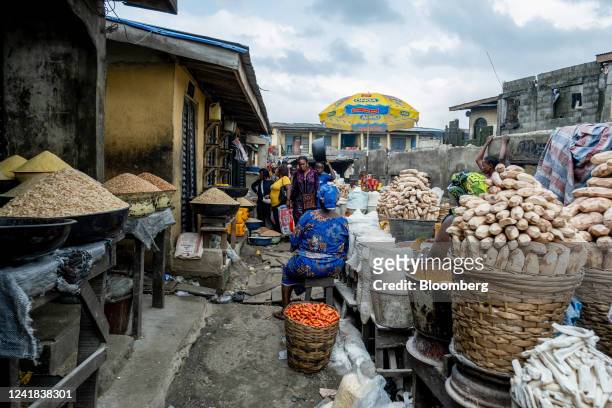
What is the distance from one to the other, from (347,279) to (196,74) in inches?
162

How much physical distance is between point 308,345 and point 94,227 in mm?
2288

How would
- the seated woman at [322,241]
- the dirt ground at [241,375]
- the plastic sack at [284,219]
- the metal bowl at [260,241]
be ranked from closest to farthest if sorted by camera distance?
the dirt ground at [241,375] < the seated woman at [322,241] < the metal bowl at [260,241] < the plastic sack at [284,219]

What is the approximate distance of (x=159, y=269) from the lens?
15.8ft

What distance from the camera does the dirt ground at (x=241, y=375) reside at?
354cm

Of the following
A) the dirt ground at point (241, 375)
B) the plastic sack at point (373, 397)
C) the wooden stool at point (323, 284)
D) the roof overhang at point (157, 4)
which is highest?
the roof overhang at point (157, 4)

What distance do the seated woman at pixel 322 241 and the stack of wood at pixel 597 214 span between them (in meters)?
2.56

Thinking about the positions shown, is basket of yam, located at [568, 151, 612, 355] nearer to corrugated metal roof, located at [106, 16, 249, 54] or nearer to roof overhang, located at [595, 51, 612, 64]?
corrugated metal roof, located at [106, 16, 249, 54]

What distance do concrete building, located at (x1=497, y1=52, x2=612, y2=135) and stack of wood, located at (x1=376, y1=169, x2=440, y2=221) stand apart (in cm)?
1533

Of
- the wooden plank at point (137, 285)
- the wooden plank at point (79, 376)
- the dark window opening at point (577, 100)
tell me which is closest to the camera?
the wooden plank at point (79, 376)

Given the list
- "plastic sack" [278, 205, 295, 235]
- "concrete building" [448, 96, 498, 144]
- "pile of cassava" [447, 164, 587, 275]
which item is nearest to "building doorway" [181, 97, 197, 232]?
"plastic sack" [278, 205, 295, 235]

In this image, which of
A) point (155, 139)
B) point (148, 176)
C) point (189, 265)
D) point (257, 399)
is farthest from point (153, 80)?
point (257, 399)

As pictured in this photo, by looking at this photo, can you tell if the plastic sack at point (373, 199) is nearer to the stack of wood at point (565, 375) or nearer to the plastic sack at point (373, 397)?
the plastic sack at point (373, 397)

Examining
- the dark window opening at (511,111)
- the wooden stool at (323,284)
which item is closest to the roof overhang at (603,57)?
the dark window opening at (511,111)

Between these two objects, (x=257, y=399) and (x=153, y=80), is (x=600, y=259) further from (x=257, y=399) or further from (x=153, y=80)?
(x=153, y=80)
